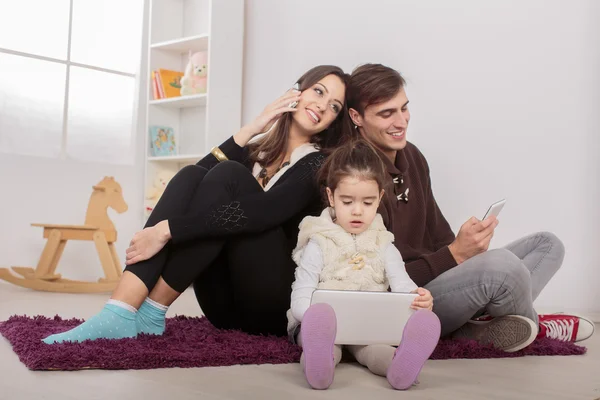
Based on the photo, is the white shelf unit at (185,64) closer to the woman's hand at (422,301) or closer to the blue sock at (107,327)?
the blue sock at (107,327)

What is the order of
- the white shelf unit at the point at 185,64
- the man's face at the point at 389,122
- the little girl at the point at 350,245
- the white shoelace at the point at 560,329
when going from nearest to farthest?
1. the little girl at the point at 350,245
2. the man's face at the point at 389,122
3. the white shoelace at the point at 560,329
4. the white shelf unit at the point at 185,64

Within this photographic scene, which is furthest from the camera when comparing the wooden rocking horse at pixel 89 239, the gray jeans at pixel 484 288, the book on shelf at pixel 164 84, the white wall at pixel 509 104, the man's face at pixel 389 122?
the book on shelf at pixel 164 84

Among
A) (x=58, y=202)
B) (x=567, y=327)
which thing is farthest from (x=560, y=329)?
(x=58, y=202)

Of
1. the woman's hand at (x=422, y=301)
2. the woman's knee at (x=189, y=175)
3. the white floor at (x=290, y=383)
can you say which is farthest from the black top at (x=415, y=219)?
the woman's knee at (x=189, y=175)

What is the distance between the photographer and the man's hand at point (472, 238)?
171 centimetres

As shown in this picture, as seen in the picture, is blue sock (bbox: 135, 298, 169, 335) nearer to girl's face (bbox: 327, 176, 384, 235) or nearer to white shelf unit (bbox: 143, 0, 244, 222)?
girl's face (bbox: 327, 176, 384, 235)

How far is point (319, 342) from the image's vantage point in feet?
4.33

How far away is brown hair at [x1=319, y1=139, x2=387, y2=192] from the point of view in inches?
65.3

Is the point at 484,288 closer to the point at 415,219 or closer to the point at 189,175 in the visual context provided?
the point at 415,219

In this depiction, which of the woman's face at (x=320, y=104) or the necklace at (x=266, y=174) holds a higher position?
the woman's face at (x=320, y=104)

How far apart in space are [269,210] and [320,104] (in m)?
0.39

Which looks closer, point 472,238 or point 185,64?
point 472,238

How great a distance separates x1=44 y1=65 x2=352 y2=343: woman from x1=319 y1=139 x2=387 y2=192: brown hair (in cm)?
12

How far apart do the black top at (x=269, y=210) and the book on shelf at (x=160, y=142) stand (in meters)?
2.88
